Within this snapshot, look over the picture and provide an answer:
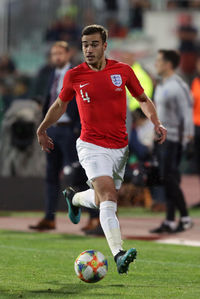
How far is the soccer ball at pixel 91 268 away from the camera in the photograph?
6.50m

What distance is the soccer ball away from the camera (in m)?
6.50

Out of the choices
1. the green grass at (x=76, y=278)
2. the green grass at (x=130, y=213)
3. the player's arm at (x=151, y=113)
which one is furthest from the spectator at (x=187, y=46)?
the player's arm at (x=151, y=113)

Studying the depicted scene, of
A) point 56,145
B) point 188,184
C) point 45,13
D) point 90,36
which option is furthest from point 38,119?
point 45,13

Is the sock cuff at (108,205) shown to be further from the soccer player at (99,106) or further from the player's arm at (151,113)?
the player's arm at (151,113)

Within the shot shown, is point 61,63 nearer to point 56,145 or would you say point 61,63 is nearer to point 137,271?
point 56,145

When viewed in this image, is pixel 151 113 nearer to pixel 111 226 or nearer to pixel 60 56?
pixel 111 226

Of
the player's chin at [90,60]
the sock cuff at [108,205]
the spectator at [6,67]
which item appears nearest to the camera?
the sock cuff at [108,205]

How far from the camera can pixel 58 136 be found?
10484 millimetres

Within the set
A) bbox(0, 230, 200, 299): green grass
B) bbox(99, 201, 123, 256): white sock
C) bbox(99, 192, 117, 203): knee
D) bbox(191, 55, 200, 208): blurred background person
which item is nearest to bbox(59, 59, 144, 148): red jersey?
bbox(99, 192, 117, 203): knee

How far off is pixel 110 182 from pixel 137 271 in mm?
922

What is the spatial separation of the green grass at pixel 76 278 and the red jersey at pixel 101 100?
118 centimetres

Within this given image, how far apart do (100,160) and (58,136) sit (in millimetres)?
3479

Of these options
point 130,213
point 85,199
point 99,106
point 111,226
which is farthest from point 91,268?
point 130,213

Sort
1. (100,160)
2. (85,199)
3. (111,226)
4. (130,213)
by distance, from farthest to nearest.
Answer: (130,213) < (85,199) < (100,160) < (111,226)
